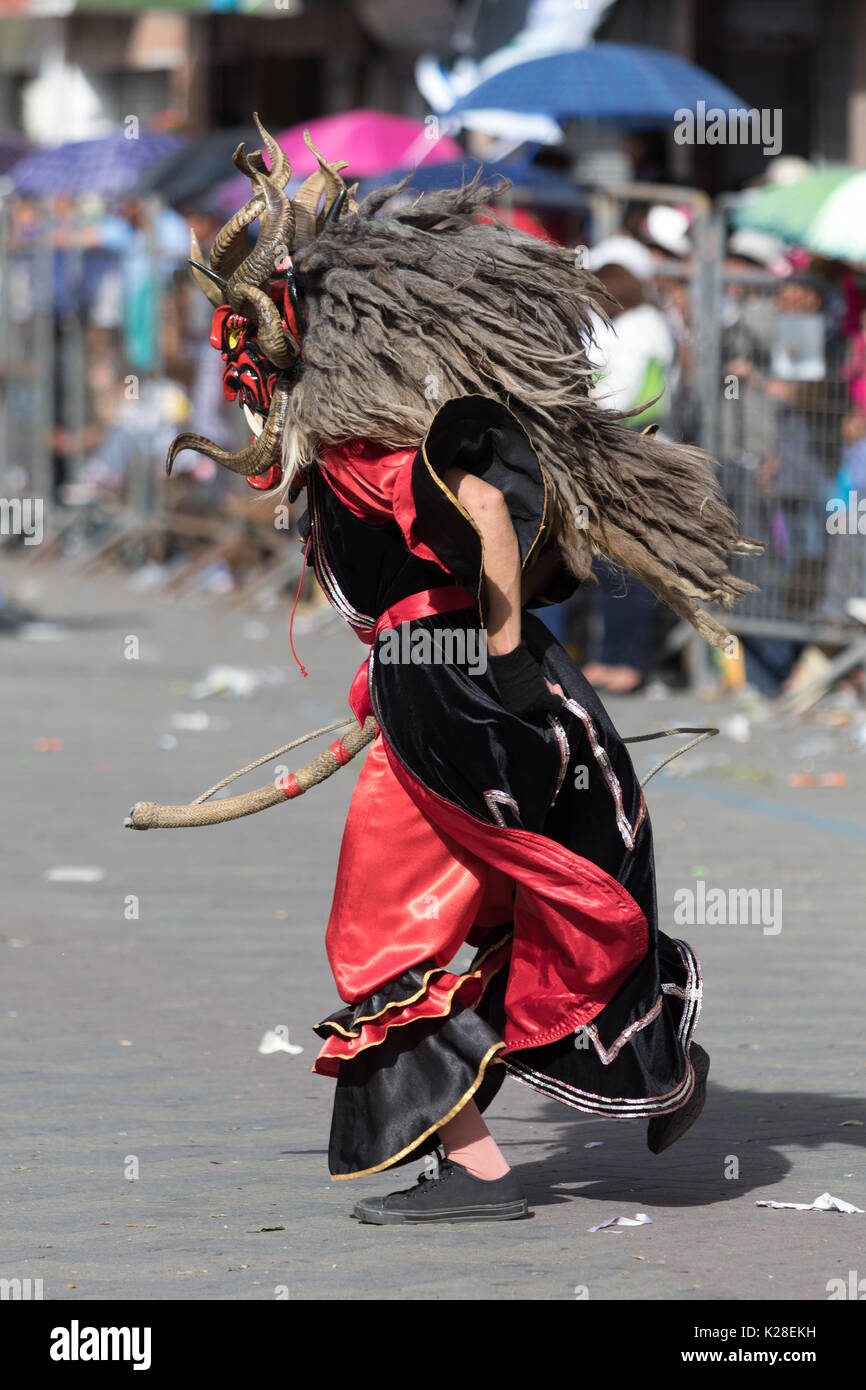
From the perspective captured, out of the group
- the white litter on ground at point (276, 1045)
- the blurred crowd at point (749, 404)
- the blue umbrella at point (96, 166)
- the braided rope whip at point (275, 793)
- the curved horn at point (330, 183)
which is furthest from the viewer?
the blue umbrella at point (96, 166)

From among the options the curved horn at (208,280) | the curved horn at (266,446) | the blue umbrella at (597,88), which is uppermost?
the blue umbrella at (597,88)

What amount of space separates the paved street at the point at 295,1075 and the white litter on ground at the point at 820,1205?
0.13ft

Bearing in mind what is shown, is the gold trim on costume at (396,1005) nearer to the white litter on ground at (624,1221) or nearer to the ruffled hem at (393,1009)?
the ruffled hem at (393,1009)

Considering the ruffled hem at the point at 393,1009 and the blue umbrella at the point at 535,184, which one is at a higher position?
the blue umbrella at the point at 535,184

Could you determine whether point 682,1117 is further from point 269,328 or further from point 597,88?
point 597,88

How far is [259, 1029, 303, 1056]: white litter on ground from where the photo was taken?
19.8 feet

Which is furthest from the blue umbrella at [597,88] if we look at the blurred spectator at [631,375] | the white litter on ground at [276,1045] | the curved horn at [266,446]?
the curved horn at [266,446]

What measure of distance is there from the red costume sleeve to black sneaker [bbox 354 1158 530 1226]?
1.14m

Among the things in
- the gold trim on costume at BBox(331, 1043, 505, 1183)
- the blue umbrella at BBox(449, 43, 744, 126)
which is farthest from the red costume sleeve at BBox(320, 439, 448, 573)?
the blue umbrella at BBox(449, 43, 744, 126)

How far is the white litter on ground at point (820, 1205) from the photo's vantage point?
470cm

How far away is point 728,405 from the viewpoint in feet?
40.8

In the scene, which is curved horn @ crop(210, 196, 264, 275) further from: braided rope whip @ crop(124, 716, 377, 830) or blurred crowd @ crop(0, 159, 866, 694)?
blurred crowd @ crop(0, 159, 866, 694)
